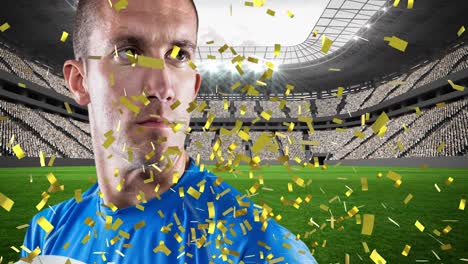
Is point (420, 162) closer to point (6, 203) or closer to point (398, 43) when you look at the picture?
point (398, 43)

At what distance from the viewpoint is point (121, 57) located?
6.06 ft

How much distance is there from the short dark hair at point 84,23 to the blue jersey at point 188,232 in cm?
80

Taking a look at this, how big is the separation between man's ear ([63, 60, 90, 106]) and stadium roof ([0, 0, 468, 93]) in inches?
927

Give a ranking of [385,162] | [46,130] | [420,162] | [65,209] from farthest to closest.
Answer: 1. [46,130]
2. [385,162]
3. [420,162]
4. [65,209]

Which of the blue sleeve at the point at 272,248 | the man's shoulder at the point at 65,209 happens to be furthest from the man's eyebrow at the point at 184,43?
the man's shoulder at the point at 65,209

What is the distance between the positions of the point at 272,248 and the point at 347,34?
40.1 m

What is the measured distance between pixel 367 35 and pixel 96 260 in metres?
39.8

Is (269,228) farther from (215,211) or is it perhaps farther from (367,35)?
(367,35)

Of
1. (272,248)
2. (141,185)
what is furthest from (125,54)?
(272,248)

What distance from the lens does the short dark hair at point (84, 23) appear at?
1935 millimetres

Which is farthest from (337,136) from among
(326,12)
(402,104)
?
(326,12)

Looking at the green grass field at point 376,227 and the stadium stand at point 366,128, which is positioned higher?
the stadium stand at point 366,128

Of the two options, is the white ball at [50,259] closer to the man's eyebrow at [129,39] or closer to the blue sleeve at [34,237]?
the blue sleeve at [34,237]

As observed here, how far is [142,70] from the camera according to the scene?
6.09ft
